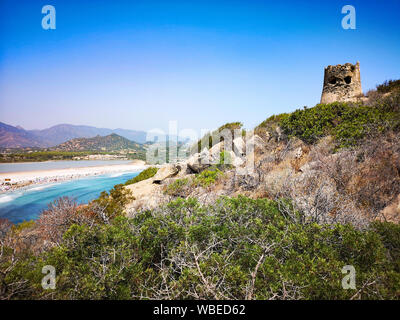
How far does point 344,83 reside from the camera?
1295cm

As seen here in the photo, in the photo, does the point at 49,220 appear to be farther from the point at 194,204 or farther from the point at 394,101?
the point at 394,101

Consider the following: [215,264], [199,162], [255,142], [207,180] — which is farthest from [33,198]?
[215,264]

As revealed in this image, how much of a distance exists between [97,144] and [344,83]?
385ft

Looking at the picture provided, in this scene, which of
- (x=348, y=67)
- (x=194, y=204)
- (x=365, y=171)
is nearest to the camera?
(x=194, y=204)

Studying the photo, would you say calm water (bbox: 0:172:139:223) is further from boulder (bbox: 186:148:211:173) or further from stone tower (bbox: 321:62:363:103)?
stone tower (bbox: 321:62:363:103)

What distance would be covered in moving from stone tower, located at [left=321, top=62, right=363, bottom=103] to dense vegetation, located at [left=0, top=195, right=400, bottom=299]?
12.8m

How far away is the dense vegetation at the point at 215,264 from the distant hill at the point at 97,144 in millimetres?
109027

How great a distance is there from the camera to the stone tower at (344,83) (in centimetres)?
1277

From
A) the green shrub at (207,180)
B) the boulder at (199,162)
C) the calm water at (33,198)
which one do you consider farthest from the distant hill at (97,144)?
the green shrub at (207,180)

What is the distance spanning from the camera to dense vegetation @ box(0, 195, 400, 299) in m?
2.00

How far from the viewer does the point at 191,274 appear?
6.96ft

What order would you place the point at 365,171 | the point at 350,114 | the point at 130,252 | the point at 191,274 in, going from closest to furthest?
the point at 191,274
the point at 130,252
the point at 365,171
the point at 350,114
